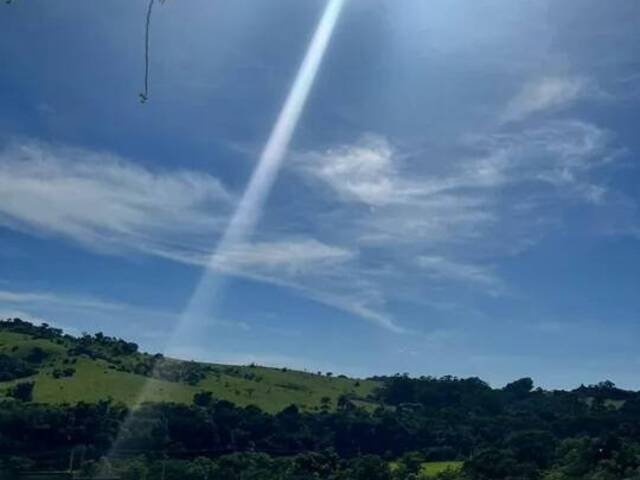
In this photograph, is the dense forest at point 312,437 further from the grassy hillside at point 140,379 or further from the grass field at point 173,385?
the grass field at point 173,385

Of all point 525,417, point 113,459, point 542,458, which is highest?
point 525,417

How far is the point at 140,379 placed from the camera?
116375mm

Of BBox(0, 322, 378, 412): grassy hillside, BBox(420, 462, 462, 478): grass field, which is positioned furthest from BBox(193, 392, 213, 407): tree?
BBox(420, 462, 462, 478): grass field

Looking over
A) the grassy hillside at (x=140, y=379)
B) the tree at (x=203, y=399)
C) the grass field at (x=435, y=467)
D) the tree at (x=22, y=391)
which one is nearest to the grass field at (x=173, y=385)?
the grassy hillside at (x=140, y=379)

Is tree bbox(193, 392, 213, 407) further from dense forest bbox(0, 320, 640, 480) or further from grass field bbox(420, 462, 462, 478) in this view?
grass field bbox(420, 462, 462, 478)

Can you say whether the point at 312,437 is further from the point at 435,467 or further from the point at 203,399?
the point at 203,399

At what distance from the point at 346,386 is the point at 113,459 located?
83.9 m

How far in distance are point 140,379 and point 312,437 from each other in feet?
106

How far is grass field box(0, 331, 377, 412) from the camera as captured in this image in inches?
4070

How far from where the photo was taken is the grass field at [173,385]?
339ft

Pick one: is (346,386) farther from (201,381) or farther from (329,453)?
(329,453)

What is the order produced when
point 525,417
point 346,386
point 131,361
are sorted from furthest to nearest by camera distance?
point 346,386, point 131,361, point 525,417

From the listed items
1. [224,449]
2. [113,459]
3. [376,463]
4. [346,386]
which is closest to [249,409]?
[224,449]

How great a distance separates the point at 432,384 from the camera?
147750 millimetres
